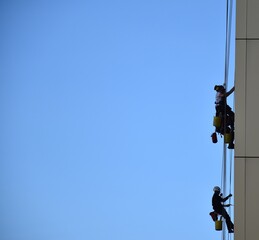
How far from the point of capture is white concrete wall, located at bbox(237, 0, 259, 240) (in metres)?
9.77

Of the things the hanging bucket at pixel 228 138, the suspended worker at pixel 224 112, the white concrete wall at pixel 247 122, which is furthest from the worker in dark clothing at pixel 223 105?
the white concrete wall at pixel 247 122

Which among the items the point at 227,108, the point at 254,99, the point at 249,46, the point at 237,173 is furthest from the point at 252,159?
the point at 227,108

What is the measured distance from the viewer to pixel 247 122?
9.93 m

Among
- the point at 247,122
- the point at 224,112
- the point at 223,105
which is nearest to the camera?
the point at 247,122

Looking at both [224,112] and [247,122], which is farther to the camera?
[224,112]

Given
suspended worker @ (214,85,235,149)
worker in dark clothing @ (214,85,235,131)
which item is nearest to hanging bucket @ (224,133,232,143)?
suspended worker @ (214,85,235,149)

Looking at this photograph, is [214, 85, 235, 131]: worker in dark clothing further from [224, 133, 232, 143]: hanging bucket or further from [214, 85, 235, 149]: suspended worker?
[224, 133, 232, 143]: hanging bucket

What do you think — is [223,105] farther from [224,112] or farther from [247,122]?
[247,122]

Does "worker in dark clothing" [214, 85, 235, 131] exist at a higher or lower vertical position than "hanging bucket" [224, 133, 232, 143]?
higher

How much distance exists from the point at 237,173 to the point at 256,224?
0.82 meters

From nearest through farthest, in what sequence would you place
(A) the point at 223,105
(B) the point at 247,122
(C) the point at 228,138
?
(B) the point at 247,122 < (C) the point at 228,138 < (A) the point at 223,105

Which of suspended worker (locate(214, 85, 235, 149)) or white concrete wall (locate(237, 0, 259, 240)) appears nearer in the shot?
white concrete wall (locate(237, 0, 259, 240))

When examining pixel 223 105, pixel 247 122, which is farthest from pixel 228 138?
pixel 247 122

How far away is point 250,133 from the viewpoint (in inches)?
390
